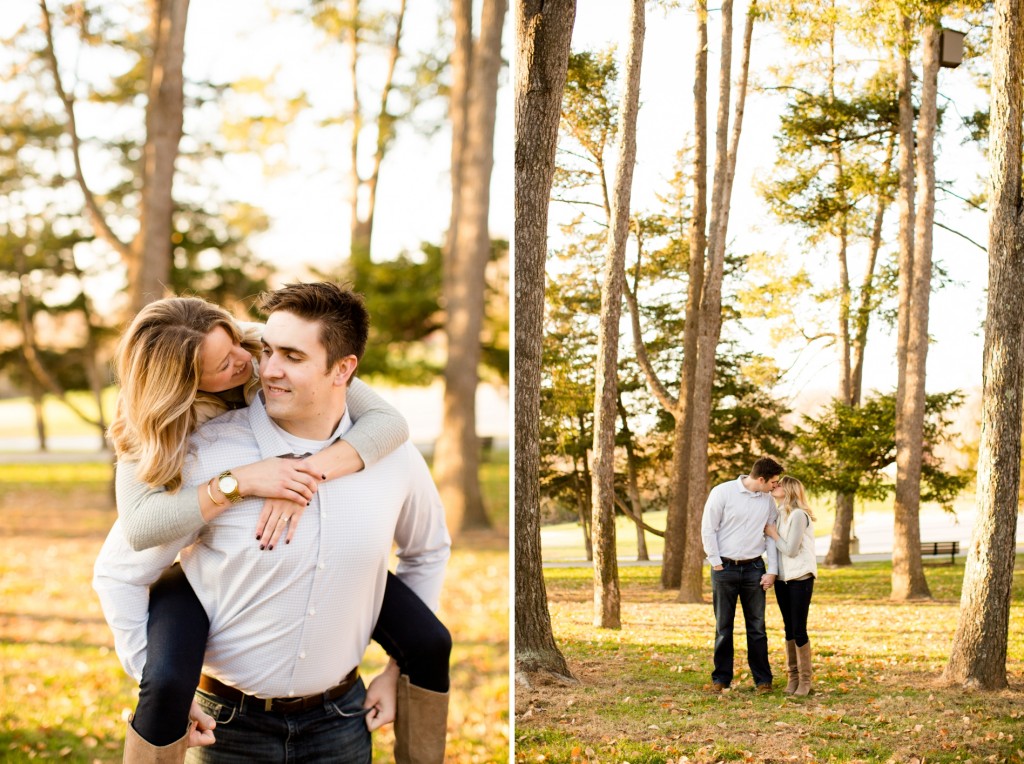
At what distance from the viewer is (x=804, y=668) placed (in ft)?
9.82

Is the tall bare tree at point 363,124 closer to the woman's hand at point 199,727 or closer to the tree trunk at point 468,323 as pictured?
the tree trunk at point 468,323

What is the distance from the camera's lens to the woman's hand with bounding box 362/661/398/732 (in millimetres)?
2148

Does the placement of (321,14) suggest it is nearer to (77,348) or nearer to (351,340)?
(77,348)

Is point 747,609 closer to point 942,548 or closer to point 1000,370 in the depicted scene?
point 942,548

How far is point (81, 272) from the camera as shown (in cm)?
1510

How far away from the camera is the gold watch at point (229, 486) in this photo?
184cm

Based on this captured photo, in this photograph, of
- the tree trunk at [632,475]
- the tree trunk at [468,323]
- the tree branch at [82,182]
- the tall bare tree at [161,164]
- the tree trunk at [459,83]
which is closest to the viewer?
the tree trunk at [632,475]

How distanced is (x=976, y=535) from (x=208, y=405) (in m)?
2.33

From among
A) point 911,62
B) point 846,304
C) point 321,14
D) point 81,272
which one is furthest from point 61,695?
point 321,14

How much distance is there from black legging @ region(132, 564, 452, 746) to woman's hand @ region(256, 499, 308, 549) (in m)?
0.21

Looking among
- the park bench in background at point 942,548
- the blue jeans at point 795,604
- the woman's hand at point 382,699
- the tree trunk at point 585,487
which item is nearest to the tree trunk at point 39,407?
the tree trunk at point 585,487

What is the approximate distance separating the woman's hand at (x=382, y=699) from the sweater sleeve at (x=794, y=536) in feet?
4.41

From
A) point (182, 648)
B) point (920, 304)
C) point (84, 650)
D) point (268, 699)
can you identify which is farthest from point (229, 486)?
point (84, 650)

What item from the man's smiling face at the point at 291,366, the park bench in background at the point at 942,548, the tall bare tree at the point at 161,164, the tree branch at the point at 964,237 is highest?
the tall bare tree at the point at 161,164
